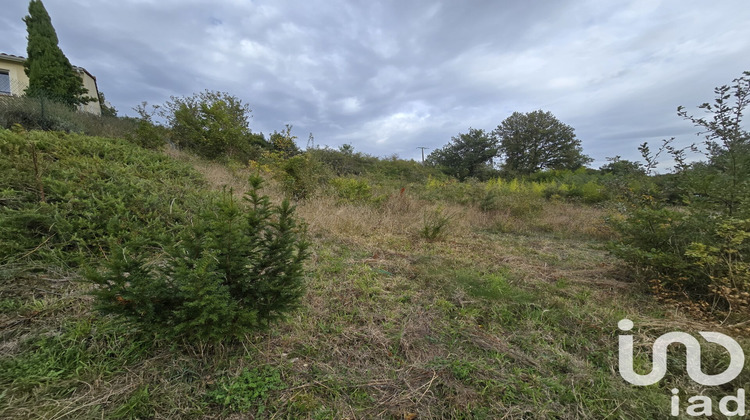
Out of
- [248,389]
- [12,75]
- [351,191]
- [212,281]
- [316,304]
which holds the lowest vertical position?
[248,389]

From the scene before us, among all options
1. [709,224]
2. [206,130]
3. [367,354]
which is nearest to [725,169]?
[709,224]

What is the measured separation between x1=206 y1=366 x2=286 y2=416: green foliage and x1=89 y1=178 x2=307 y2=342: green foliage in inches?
9.9

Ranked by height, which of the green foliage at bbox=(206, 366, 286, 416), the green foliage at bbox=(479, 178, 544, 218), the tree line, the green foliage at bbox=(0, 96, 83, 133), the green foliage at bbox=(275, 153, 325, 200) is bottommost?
the green foliage at bbox=(206, 366, 286, 416)

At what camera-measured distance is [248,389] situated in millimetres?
1420

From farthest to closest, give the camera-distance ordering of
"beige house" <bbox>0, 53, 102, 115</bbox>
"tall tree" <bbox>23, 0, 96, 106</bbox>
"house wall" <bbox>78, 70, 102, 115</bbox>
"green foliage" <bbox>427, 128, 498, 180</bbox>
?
"green foliage" <bbox>427, 128, 498, 180</bbox> → "house wall" <bbox>78, 70, 102, 115</bbox> → "beige house" <bbox>0, 53, 102, 115</bbox> → "tall tree" <bbox>23, 0, 96, 106</bbox>

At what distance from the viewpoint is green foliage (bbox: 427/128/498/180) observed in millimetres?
23250

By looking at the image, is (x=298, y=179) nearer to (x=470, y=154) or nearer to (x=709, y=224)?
(x=709, y=224)

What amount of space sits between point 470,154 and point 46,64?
26.2 meters

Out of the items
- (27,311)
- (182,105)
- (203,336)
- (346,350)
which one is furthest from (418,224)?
(182,105)

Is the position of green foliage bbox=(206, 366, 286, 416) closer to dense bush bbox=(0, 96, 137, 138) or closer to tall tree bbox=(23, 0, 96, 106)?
dense bush bbox=(0, 96, 137, 138)

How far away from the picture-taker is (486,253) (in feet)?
13.6

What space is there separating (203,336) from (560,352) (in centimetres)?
226

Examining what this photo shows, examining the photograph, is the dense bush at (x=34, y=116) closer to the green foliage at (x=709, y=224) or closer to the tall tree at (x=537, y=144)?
the green foliage at (x=709, y=224)

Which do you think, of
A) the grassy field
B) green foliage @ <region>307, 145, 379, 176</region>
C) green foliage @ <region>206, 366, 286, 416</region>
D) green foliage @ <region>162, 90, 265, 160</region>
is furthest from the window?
green foliage @ <region>206, 366, 286, 416</region>
